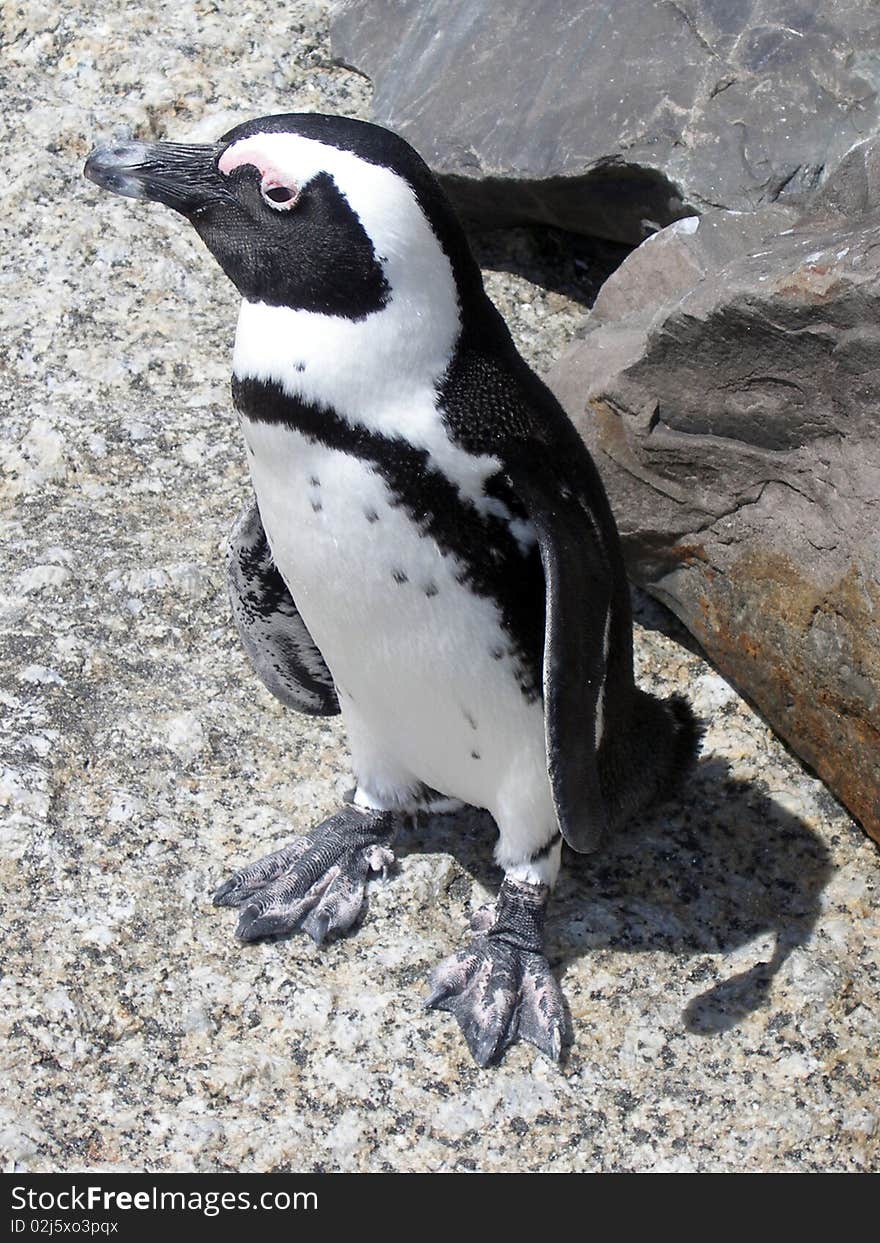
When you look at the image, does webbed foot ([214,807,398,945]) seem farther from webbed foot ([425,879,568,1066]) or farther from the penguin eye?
the penguin eye

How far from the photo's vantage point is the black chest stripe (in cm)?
217

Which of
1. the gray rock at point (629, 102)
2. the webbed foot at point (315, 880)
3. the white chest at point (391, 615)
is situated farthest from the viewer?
the gray rock at point (629, 102)

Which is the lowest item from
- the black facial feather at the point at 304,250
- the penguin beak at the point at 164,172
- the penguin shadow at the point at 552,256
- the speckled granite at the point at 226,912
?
the speckled granite at the point at 226,912

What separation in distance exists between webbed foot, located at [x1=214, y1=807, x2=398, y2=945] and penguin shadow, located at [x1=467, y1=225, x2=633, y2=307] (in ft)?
5.43

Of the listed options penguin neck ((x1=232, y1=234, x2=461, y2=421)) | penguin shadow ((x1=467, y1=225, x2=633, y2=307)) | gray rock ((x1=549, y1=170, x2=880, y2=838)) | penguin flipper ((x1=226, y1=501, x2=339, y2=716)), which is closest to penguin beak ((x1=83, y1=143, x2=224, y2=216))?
penguin neck ((x1=232, y1=234, x2=461, y2=421))

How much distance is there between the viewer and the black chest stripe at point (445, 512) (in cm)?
217

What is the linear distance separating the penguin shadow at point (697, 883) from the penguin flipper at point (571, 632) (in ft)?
1.34

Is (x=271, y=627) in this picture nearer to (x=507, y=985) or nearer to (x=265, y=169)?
(x=507, y=985)

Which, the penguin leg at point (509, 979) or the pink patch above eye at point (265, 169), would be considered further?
the penguin leg at point (509, 979)

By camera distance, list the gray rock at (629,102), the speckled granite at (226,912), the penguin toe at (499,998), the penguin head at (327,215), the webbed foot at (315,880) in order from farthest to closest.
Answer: the gray rock at (629,102) < the webbed foot at (315,880) < the penguin toe at (499,998) < the speckled granite at (226,912) < the penguin head at (327,215)

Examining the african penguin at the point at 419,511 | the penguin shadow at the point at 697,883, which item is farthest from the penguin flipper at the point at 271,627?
the penguin shadow at the point at 697,883

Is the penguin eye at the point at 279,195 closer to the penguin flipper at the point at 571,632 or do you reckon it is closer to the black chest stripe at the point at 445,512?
the black chest stripe at the point at 445,512

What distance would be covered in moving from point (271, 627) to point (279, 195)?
0.90m

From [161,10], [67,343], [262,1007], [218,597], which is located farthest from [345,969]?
[161,10]
